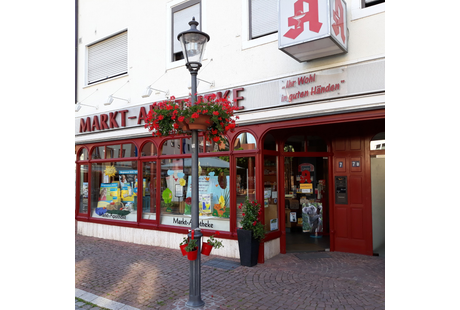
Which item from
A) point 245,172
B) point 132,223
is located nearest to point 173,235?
point 132,223

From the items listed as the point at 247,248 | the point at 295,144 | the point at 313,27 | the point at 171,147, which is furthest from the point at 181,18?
the point at 247,248

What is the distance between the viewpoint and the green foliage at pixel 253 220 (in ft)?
21.9

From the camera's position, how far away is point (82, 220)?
35.5ft

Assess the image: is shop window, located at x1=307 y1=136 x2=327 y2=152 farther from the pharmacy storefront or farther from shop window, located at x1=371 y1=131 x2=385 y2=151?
shop window, located at x1=371 y1=131 x2=385 y2=151

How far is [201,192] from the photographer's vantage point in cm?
820

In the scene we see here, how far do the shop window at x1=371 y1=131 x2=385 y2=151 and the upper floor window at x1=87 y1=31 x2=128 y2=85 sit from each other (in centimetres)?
723

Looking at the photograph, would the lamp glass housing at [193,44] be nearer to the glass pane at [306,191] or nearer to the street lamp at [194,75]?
the street lamp at [194,75]

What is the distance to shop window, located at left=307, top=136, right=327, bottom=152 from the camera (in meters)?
7.90

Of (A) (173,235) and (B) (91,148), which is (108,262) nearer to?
(A) (173,235)

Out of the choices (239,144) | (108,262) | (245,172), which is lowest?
(108,262)

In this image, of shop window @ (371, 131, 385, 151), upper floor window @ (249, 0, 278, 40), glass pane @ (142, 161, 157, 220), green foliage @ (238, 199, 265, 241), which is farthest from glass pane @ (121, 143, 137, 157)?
shop window @ (371, 131, 385, 151)

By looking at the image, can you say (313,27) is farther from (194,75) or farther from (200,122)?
(200,122)

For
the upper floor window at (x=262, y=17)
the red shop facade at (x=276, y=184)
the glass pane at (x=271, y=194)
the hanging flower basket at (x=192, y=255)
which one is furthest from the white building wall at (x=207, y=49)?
the hanging flower basket at (x=192, y=255)
